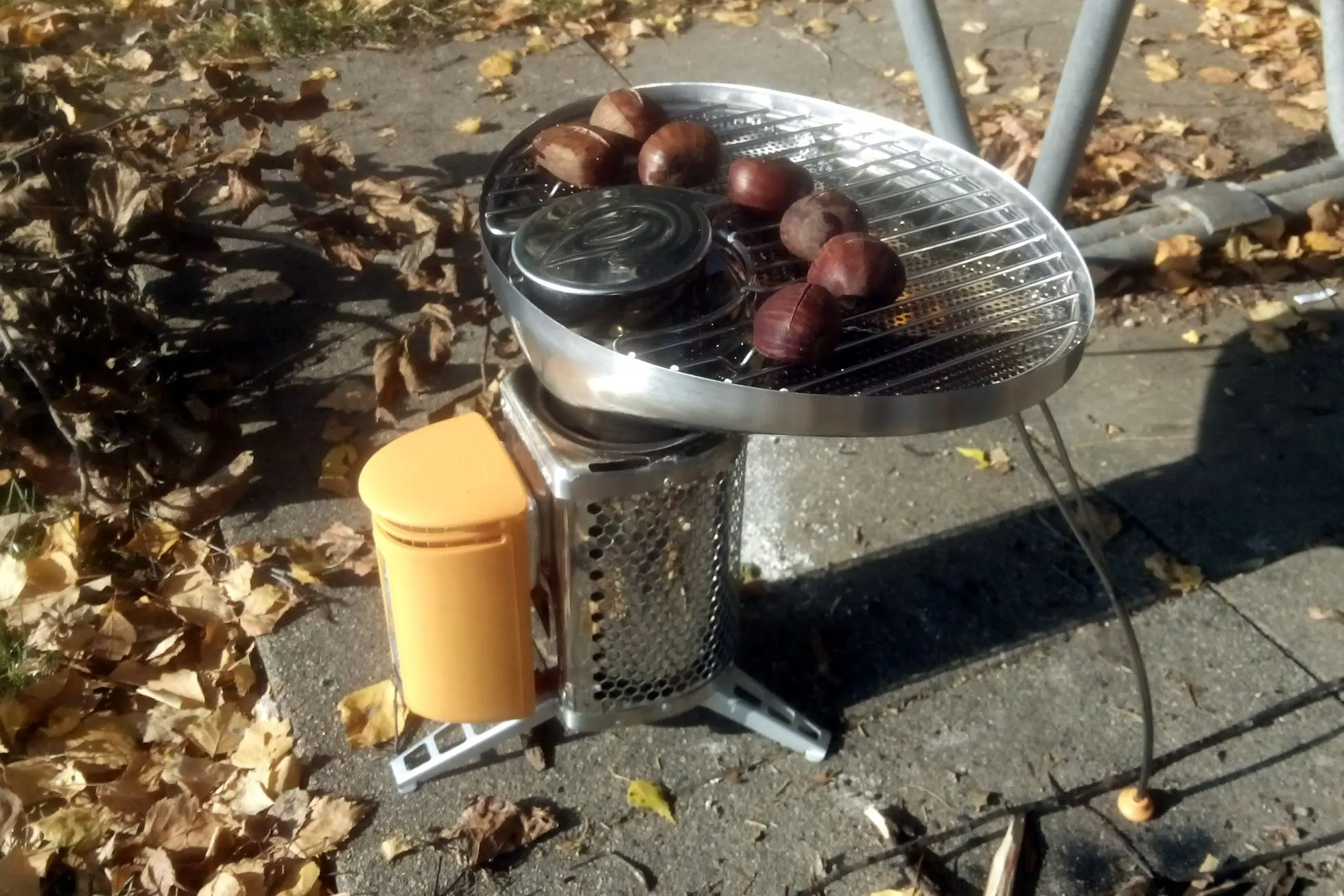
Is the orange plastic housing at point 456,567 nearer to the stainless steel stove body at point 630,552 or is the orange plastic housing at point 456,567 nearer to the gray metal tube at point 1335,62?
the stainless steel stove body at point 630,552

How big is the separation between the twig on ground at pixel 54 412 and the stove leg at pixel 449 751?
1099mm

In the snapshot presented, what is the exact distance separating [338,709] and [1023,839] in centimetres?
135

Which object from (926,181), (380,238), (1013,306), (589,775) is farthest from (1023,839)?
(380,238)

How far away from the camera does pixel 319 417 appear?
309 cm

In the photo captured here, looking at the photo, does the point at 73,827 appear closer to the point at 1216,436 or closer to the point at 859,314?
the point at 859,314

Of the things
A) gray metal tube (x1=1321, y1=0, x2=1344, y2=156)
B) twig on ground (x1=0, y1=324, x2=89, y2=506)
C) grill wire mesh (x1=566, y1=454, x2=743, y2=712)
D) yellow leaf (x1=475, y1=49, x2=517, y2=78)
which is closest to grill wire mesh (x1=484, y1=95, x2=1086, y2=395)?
grill wire mesh (x1=566, y1=454, x2=743, y2=712)

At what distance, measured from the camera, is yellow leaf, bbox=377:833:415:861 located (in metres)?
2.10

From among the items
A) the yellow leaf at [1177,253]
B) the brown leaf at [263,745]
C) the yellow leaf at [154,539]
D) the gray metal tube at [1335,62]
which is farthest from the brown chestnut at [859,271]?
the gray metal tube at [1335,62]

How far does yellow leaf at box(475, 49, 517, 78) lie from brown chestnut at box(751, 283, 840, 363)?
10.9 feet

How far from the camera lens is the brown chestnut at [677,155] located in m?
1.97

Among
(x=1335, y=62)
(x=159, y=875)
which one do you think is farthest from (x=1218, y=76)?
(x=159, y=875)

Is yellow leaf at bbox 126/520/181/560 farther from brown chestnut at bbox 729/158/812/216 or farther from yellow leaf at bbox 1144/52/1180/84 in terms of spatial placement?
A: yellow leaf at bbox 1144/52/1180/84

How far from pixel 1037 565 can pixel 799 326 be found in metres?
1.38

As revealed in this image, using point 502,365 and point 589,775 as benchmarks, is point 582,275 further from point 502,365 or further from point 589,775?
point 502,365
